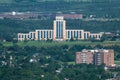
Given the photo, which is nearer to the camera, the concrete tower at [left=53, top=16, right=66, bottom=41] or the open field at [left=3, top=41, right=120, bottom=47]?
the open field at [left=3, top=41, right=120, bottom=47]

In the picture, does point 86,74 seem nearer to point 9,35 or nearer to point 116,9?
point 9,35

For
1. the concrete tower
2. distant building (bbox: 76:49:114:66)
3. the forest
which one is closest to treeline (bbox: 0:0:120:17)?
the concrete tower

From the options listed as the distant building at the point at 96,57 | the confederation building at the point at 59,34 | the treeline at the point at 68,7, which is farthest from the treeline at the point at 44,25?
the distant building at the point at 96,57

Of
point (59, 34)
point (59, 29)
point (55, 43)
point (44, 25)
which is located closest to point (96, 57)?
point (55, 43)

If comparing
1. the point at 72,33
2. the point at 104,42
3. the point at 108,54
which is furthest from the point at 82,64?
the point at 72,33

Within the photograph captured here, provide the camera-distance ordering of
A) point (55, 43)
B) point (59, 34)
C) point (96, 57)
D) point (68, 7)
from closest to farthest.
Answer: point (96, 57) < point (55, 43) < point (59, 34) < point (68, 7)

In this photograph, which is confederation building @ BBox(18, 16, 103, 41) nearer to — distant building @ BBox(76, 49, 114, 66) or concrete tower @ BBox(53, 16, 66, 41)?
concrete tower @ BBox(53, 16, 66, 41)

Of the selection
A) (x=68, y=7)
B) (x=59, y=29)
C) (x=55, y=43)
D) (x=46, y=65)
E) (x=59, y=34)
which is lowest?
(x=68, y=7)

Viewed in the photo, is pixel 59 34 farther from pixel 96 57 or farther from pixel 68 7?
pixel 68 7
